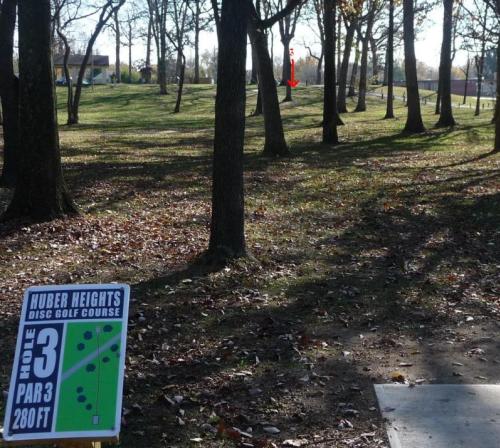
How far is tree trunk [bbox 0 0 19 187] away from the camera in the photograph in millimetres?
12211

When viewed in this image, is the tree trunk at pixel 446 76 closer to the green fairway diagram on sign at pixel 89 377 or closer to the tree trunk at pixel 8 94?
the tree trunk at pixel 8 94

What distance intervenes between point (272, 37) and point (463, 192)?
4110 cm

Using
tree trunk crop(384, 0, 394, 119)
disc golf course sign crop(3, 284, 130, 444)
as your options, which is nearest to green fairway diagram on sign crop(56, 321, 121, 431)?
disc golf course sign crop(3, 284, 130, 444)

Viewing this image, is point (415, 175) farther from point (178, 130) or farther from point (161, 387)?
point (178, 130)

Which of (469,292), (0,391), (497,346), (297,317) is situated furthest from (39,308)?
(469,292)

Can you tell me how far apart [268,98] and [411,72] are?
10108mm

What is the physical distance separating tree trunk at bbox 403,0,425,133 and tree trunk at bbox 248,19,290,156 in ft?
29.9

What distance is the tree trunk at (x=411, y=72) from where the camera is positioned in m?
26.1

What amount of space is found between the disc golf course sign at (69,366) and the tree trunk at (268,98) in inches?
602

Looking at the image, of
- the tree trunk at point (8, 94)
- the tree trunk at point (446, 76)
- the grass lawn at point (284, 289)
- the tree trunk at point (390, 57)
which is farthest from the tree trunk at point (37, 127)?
the tree trunk at point (390, 57)

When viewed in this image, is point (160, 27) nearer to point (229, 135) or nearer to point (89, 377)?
point (229, 135)

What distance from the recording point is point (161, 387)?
495cm

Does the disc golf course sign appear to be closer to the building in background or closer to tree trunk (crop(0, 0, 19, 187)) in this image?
tree trunk (crop(0, 0, 19, 187))

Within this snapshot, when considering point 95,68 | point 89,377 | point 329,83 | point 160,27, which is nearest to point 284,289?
point 89,377
